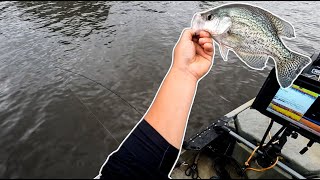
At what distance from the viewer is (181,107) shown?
5.29 ft

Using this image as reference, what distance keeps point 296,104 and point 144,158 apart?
2769mm

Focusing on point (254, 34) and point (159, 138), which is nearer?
point (159, 138)

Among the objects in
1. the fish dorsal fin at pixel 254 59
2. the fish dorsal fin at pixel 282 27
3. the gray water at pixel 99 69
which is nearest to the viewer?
the fish dorsal fin at pixel 282 27

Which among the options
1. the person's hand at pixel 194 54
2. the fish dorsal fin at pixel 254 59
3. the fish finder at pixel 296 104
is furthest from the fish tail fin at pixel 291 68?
the fish finder at pixel 296 104

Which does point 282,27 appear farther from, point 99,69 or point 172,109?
point 99,69

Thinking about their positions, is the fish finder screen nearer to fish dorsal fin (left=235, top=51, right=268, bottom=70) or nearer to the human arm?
fish dorsal fin (left=235, top=51, right=268, bottom=70)

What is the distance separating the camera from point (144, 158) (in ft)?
5.25

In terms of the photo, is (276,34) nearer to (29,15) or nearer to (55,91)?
(55,91)

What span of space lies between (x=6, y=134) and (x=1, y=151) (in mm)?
1364

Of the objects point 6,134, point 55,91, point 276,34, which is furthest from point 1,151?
point 276,34

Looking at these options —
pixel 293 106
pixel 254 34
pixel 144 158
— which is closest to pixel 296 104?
pixel 293 106

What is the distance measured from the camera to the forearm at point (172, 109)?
160 cm

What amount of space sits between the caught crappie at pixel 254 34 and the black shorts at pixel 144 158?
1.07 m

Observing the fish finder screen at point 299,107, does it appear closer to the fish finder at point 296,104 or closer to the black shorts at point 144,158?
the fish finder at point 296,104
